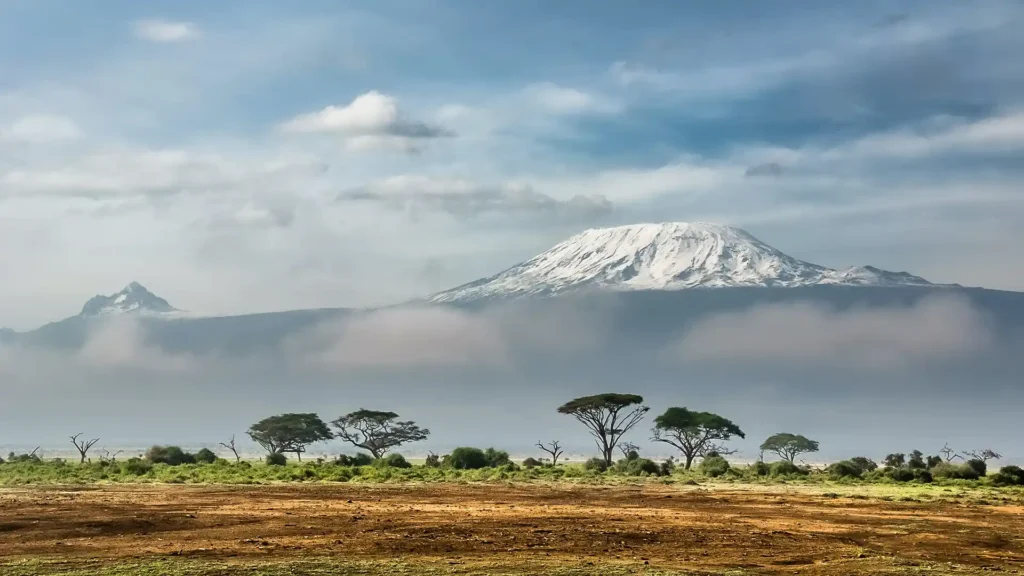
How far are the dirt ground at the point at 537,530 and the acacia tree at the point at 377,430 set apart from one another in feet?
236

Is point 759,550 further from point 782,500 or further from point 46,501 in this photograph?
point 46,501

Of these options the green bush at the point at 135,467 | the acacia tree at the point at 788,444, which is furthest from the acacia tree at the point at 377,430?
the green bush at the point at 135,467

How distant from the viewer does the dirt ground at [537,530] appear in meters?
23.4

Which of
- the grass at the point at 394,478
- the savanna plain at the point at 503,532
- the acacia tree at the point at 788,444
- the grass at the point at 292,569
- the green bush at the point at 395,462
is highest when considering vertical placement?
the acacia tree at the point at 788,444

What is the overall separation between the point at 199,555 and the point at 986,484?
43.6 meters

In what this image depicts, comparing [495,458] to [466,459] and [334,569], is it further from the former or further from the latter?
[334,569]

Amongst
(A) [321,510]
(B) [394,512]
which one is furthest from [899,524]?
(A) [321,510]

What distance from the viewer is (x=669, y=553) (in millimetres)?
24375

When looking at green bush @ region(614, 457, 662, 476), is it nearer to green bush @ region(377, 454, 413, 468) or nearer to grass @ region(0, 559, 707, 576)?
green bush @ region(377, 454, 413, 468)

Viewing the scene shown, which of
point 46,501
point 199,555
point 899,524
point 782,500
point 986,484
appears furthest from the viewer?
point 986,484

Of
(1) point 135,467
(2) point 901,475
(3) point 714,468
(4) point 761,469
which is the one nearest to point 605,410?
(3) point 714,468

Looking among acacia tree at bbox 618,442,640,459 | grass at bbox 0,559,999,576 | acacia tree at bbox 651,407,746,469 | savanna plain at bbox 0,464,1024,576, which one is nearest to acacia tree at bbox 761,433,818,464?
acacia tree at bbox 618,442,640,459

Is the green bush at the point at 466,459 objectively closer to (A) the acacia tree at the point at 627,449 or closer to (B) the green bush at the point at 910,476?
(A) the acacia tree at the point at 627,449

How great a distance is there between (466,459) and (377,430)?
3651 centimetres
